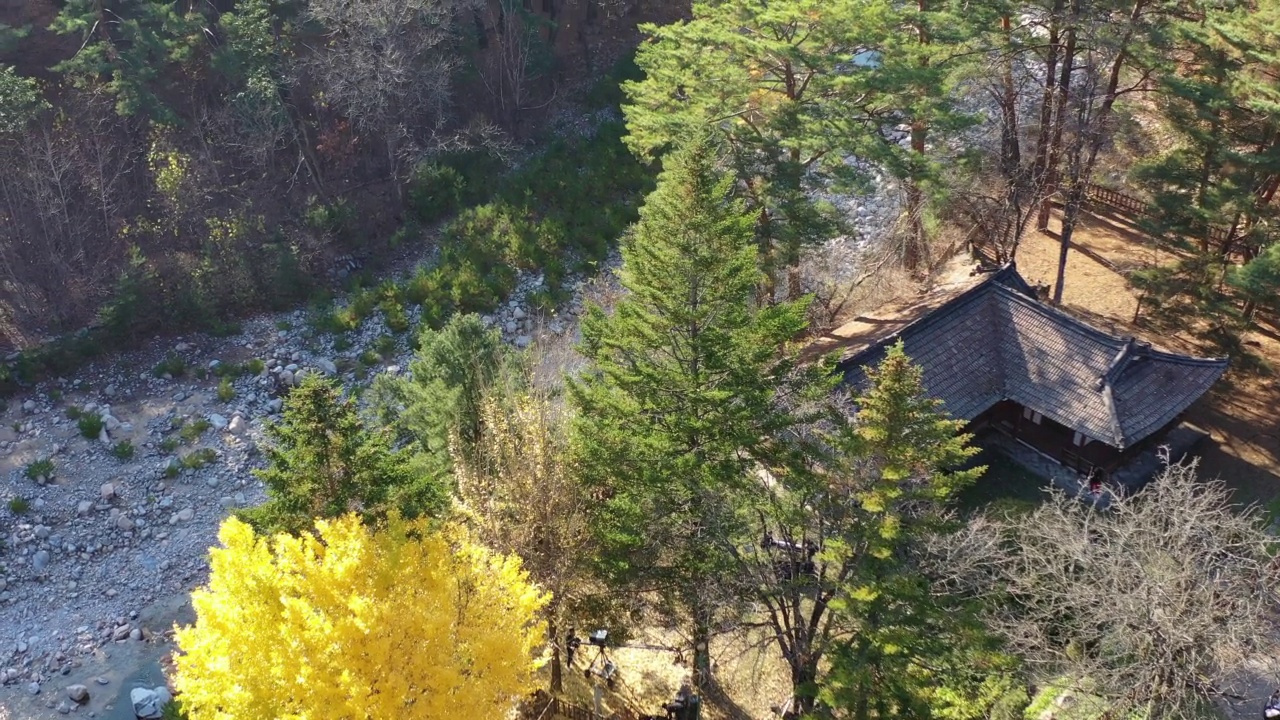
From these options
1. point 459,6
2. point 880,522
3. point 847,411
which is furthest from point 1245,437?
point 459,6

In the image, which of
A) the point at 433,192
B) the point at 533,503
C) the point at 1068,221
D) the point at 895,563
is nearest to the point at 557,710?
the point at 533,503

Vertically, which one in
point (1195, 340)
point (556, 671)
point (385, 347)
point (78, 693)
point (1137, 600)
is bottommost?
point (78, 693)

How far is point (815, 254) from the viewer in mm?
24016

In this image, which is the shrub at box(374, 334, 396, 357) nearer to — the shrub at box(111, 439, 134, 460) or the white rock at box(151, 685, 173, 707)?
the shrub at box(111, 439, 134, 460)

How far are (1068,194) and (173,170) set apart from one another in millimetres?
23540

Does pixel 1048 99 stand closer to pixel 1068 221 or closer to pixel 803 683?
pixel 1068 221

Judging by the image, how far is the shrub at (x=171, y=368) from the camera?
23.5 meters

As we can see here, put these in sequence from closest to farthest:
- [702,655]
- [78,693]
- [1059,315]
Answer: [702,655] < [78,693] < [1059,315]

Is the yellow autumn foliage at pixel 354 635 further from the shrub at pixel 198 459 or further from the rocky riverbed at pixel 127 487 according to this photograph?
the shrub at pixel 198 459

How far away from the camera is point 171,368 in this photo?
77.0 feet

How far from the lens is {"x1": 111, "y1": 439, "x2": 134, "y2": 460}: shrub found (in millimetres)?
21203

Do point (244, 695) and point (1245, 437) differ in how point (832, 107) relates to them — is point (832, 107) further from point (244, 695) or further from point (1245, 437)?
point (244, 695)

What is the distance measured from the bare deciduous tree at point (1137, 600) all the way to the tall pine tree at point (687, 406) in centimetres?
315

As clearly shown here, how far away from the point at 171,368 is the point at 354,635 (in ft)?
55.5
